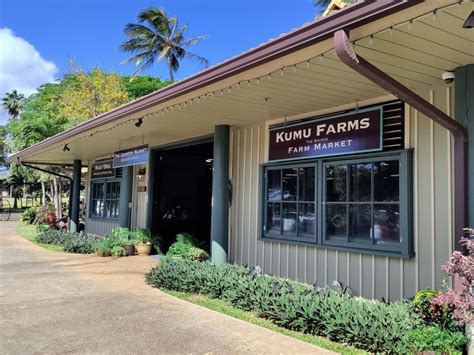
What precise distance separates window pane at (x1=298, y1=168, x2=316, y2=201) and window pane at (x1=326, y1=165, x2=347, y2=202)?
0.32 meters

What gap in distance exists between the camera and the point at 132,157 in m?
10.4

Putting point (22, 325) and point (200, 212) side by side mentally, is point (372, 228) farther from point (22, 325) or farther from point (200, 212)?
point (200, 212)

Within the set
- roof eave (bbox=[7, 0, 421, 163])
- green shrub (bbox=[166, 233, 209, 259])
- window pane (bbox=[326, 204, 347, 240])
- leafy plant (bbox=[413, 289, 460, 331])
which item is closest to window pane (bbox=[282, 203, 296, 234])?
window pane (bbox=[326, 204, 347, 240])

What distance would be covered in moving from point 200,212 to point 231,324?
8.42 m

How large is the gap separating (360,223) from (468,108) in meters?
2.25

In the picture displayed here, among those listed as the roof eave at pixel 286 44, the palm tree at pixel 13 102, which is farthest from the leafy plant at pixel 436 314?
the palm tree at pixel 13 102

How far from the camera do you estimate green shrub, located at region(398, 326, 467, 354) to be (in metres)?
3.63

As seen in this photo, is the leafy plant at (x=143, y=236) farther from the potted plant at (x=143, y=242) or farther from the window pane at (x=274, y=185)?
the window pane at (x=274, y=185)

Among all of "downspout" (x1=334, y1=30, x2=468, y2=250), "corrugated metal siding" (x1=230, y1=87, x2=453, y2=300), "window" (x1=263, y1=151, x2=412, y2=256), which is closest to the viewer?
"downspout" (x1=334, y1=30, x2=468, y2=250)

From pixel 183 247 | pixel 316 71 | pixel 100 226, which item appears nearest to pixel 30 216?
pixel 100 226

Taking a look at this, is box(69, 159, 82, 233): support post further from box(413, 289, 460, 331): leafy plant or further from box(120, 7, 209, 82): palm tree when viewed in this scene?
box(120, 7, 209, 82): palm tree

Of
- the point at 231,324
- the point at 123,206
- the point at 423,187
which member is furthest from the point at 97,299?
the point at 123,206

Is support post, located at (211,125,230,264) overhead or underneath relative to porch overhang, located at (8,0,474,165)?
underneath

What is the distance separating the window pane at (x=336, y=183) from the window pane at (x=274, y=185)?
1116 millimetres
